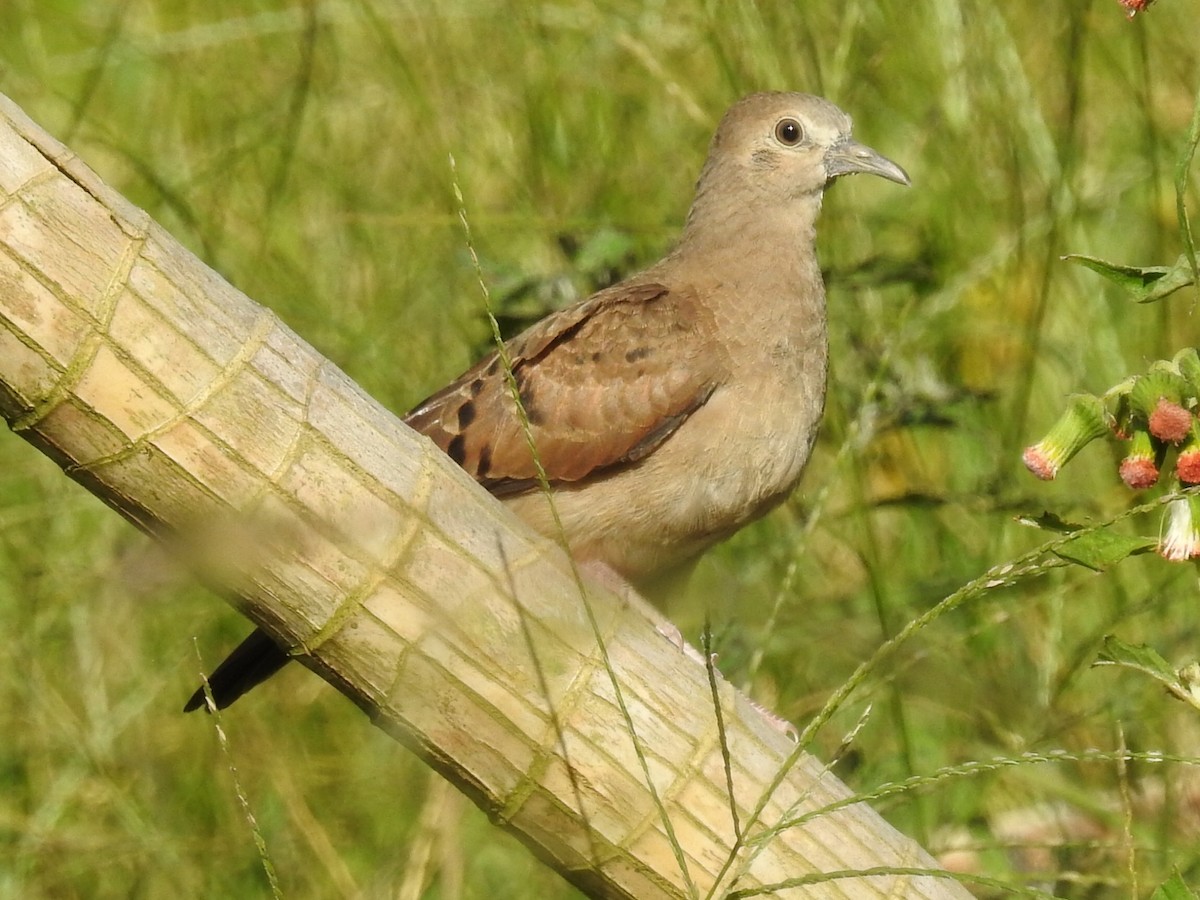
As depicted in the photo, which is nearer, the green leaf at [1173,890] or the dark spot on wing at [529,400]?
the green leaf at [1173,890]

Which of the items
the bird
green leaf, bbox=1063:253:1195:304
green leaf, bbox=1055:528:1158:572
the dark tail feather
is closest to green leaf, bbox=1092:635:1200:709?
green leaf, bbox=1055:528:1158:572

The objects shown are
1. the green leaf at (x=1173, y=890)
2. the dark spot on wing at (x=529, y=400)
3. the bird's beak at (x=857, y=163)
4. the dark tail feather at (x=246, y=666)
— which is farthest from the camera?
the bird's beak at (x=857, y=163)

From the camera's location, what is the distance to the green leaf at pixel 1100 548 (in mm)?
1892

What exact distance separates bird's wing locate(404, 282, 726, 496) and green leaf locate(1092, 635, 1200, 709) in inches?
59.3

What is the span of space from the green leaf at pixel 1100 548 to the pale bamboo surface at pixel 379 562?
0.47 metres

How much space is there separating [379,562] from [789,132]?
1.92 m

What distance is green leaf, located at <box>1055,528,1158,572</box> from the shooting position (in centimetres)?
189

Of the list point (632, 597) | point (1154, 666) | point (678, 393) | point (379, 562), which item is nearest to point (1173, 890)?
point (1154, 666)

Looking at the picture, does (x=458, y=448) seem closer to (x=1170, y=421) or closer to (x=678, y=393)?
(x=678, y=393)

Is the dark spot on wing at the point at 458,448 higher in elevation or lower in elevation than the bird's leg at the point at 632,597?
higher

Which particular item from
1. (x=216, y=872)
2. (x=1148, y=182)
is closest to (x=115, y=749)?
(x=216, y=872)

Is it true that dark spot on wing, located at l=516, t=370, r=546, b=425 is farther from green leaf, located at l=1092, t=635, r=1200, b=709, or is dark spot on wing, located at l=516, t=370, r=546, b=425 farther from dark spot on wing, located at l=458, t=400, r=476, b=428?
green leaf, located at l=1092, t=635, r=1200, b=709

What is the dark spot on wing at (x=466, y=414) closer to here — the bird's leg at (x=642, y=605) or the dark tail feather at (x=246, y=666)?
the bird's leg at (x=642, y=605)

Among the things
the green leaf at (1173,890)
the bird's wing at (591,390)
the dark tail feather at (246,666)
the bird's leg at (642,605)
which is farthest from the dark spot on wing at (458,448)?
the green leaf at (1173,890)
